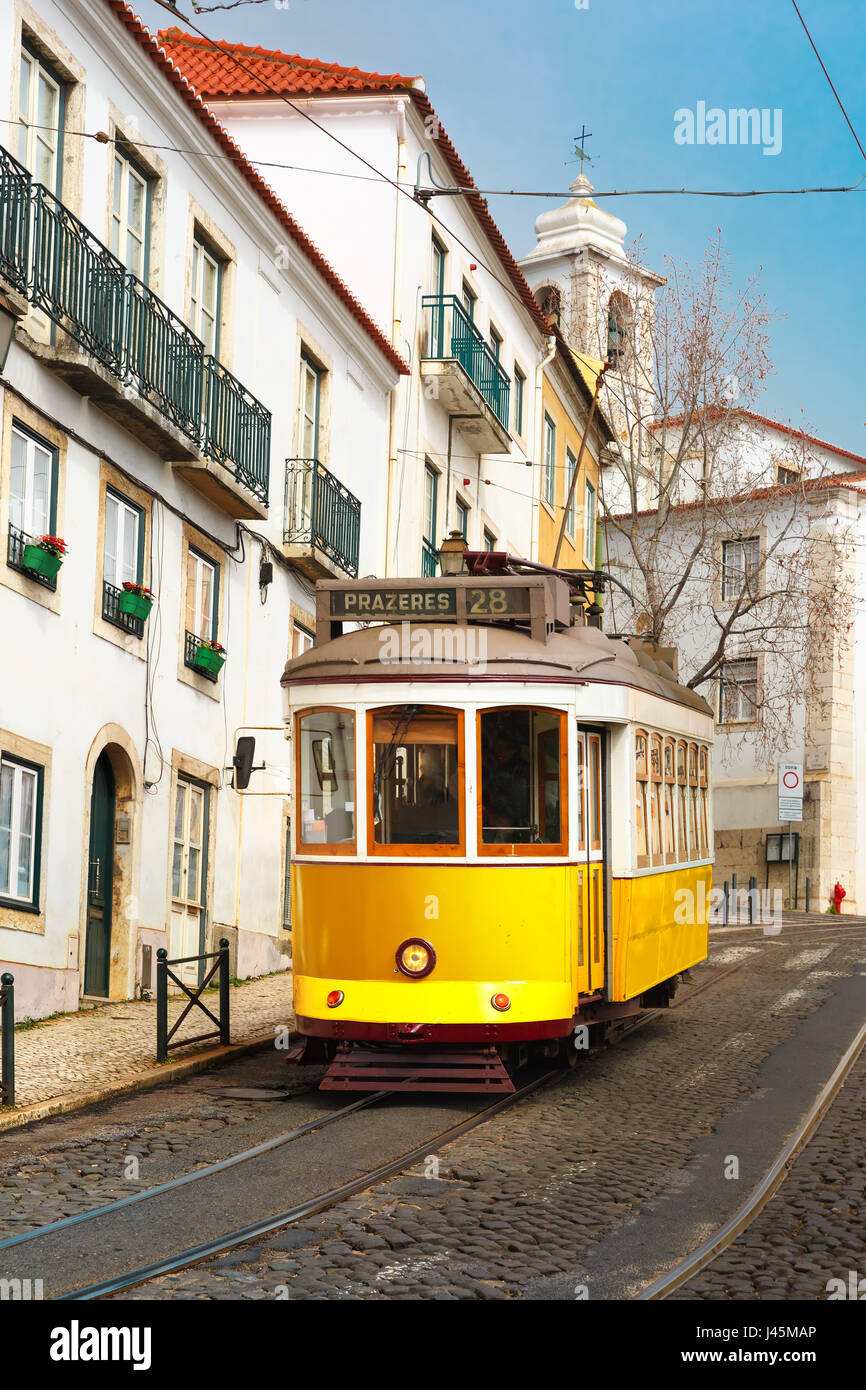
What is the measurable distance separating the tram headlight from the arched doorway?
5655 mm

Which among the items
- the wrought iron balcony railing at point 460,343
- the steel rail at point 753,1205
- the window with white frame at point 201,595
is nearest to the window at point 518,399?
the wrought iron balcony railing at point 460,343

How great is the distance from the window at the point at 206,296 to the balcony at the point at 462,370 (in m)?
6.59

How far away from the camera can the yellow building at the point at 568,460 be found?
33000 mm

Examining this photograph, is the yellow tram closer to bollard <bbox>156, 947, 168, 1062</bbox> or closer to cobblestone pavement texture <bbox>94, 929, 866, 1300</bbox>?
cobblestone pavement texture <bbox>94, 929, 866, 1300</bbox>

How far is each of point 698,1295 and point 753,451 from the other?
4153 cm

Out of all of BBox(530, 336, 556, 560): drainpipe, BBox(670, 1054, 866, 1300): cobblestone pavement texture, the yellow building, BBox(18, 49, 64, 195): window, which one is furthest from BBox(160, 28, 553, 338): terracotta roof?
BBox(670, 1054, 866, 1300): cobblestone pavement texture

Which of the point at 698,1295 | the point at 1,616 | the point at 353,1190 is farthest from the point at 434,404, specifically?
the point at 698,1295

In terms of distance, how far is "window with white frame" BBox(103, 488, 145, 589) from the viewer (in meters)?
15.6

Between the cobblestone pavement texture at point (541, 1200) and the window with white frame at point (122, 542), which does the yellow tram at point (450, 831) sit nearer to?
the cobblestone pavement texture at point (541, 1200)

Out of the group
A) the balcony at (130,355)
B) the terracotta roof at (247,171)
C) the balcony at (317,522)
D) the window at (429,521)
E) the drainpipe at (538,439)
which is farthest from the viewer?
the drainpipe at (538,439)

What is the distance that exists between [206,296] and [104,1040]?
8767 mm

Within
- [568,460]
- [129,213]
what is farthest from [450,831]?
[568,460]
